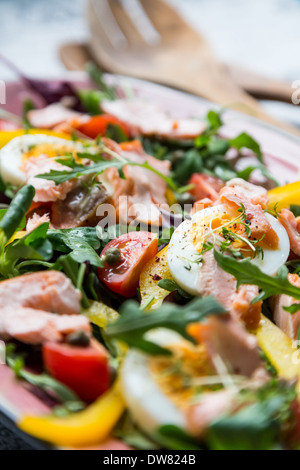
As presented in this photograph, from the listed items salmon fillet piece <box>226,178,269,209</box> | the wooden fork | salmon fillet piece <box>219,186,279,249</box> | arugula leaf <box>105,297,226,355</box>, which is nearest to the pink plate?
the wooden fork

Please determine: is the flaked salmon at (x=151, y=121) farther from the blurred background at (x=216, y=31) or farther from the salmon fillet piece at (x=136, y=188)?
the blurred background at (x=216, y=31)

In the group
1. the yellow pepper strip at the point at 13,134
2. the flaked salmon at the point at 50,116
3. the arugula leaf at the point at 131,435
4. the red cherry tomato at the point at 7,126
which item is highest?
the yellow pepper strip at the point at 13,134

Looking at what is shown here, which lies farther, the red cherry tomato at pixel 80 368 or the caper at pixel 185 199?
the caper at pixel 185 199

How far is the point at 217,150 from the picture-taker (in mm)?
3320

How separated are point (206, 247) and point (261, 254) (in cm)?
27

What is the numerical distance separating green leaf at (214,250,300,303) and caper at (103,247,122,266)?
455mm

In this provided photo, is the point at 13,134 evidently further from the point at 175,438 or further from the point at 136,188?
the point at 175,438

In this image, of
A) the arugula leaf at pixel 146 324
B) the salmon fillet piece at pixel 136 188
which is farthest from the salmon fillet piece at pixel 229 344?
the salmon fillet piece at pixel 136 188

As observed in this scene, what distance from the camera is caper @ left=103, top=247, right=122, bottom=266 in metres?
2.23

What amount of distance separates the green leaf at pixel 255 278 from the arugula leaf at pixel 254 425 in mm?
530

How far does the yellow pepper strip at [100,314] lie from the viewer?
2004mm

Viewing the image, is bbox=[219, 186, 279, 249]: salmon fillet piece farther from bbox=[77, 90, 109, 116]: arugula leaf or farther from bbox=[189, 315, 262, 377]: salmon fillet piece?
bbox=[77, 90, 109, 116]: arugula leaf

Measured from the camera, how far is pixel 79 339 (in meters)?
1.74

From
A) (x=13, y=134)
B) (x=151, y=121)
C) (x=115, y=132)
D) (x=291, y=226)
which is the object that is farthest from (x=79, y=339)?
(x=151, y=121)
